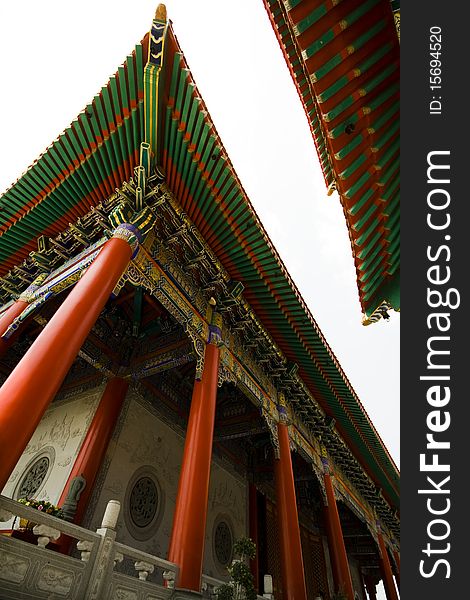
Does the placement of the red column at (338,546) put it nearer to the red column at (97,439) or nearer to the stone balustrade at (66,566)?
the red column at (97,439)

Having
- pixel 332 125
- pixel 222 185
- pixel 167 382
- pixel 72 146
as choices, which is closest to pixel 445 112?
pixel 332 125

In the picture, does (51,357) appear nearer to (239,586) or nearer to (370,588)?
(239,586)

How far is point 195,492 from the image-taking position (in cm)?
509

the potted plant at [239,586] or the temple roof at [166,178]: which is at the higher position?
the temple roof at [166,178]

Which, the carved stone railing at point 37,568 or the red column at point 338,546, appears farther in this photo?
the red column at point 338,546

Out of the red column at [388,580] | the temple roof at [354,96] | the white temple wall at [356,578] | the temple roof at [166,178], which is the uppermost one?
the temple roof at [166,178]

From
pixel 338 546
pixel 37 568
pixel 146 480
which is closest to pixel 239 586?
pixel 37 568

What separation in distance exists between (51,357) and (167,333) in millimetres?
4633

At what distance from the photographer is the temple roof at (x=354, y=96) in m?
2.62

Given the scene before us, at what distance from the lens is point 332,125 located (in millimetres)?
2863

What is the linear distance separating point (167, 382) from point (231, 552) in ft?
16.6

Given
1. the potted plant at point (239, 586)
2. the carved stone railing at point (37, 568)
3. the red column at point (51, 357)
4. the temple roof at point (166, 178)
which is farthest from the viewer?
the temple roof at point (166, 178)

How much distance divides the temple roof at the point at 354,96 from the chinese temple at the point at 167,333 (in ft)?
0.05

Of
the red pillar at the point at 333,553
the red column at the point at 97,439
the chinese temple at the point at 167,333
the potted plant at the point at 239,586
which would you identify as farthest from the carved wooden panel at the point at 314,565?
the potted plant at the point at 239,586
